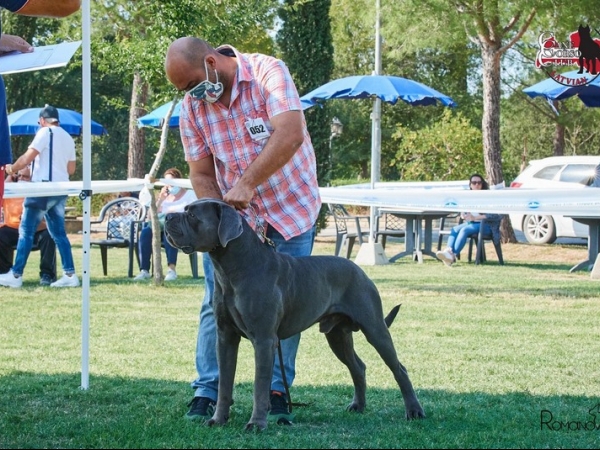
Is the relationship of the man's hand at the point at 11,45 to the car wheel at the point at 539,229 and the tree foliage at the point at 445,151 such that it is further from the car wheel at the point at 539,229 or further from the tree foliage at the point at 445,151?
the tree foliage at the point at 445,151

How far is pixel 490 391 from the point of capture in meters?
5.92

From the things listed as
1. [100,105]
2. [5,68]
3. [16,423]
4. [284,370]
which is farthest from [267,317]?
[100,105]

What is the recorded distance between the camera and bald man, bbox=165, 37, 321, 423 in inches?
185

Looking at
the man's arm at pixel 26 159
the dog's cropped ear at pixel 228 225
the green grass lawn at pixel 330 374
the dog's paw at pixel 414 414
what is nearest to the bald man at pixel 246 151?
the dog's cropped ear at pixel 228 225

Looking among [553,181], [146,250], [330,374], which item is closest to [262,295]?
[330,374]

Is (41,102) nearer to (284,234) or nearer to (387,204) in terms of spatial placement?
(387,204)

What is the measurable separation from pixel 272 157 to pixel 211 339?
3.61 feet

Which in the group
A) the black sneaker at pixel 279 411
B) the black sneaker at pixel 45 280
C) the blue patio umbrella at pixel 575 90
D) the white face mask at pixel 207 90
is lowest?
the black sneaker at pixel 45 280

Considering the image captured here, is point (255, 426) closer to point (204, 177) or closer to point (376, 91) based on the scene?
point (204, 177)

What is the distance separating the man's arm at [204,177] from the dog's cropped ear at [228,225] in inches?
25.4

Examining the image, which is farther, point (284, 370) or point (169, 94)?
point (169, 94)

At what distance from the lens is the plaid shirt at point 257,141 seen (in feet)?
15.9

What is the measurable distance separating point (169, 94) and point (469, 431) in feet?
31.1

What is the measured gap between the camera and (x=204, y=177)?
5109mm
